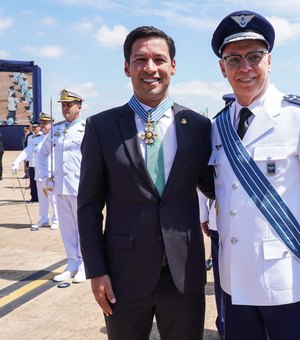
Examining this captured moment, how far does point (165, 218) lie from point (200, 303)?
481mm

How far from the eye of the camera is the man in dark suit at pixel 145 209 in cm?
200

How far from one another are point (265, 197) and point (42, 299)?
121 inches

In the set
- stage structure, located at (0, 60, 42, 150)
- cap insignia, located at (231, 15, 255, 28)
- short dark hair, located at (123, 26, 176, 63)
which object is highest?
stage structure, located at (0, 60, 42, 150)

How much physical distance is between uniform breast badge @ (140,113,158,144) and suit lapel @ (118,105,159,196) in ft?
0.12

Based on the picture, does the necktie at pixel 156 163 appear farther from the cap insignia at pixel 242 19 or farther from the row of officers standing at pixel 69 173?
the row of officers standing at pixel 69 173

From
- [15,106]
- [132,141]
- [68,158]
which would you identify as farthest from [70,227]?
[15,106]

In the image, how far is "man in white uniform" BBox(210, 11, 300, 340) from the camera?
1.84 meters

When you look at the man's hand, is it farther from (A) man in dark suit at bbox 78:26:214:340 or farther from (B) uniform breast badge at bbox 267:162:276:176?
(B) uniform breast badge at bbox 267:162:276:176

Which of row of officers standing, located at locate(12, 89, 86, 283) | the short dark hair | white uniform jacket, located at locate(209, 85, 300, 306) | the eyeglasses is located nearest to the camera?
white uniform jacket, located at locate(209, 85, 300, 306)

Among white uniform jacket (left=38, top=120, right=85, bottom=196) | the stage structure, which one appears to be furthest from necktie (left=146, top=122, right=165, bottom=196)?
the stage structure

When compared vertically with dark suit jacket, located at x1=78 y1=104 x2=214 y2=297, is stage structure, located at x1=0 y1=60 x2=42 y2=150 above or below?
above

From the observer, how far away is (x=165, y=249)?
1.99 metres

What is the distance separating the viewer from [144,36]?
2.06 metres

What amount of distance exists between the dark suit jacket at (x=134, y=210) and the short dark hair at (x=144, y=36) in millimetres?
312
